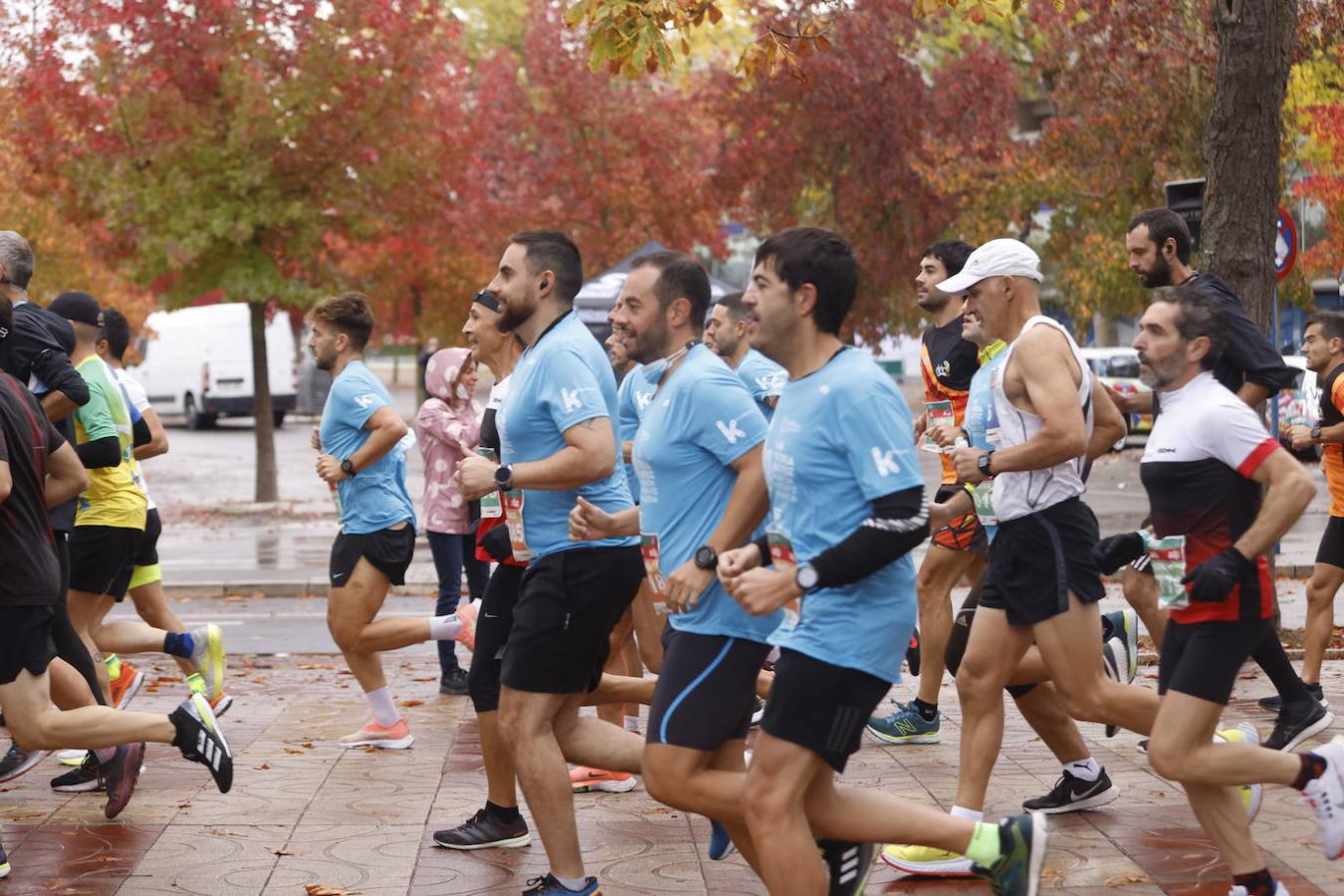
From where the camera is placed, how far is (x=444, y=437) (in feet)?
33.6

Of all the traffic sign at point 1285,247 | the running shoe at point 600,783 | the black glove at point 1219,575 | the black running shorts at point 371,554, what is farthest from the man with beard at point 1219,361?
the traffic sign at point 1285,247

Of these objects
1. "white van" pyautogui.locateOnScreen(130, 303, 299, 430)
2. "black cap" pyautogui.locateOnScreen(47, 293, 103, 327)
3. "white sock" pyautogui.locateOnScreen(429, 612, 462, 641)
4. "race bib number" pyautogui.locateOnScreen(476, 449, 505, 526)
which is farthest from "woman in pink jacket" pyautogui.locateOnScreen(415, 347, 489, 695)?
"white van" pyautogui.locateOnScreen(130, 303, 299, 430)

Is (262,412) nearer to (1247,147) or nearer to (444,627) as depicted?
(444,627)

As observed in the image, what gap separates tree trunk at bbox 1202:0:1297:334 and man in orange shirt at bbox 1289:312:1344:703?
962mm

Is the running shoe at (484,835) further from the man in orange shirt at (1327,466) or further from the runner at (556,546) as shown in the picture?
the man in orange shirt at (1327,466)

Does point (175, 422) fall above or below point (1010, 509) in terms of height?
below

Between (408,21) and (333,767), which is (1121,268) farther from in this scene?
(333,767)

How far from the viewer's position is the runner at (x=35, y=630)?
19.4ft

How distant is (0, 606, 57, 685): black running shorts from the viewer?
591cm

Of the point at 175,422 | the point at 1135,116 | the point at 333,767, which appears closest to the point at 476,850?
the point at 333,767

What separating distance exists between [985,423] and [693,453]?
1.66 meters

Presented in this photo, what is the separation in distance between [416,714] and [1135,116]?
1855 cm

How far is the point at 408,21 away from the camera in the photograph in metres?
20.8

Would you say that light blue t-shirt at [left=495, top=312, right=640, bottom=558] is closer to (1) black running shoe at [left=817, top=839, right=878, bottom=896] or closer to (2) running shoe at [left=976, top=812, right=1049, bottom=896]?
(1) black running shoe at [left=817, top=839, right=878, bottom=896]
